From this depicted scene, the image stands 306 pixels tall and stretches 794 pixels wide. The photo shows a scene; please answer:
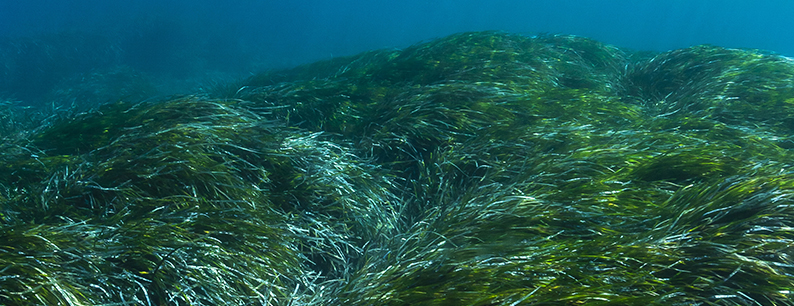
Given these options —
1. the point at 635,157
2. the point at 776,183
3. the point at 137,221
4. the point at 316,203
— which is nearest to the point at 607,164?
the point at 635,157

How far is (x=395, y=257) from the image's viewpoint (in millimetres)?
1796

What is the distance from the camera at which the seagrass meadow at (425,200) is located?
1312 mm

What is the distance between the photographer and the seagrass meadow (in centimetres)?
131

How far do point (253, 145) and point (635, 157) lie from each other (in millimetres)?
2123

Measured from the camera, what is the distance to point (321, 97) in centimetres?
381

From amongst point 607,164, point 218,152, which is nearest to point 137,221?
point 218,152

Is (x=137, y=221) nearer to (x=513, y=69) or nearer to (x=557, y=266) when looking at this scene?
(x=557, y=266)

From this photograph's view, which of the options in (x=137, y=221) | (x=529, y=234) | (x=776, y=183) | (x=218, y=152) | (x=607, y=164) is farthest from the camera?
(x=218, y=152)

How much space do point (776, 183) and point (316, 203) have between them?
6.36ft

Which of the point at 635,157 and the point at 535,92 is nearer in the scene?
the point at 635,157

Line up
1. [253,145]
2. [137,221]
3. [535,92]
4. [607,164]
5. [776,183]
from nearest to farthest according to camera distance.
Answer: [776,183]
[137,221]
[607,164]
[253,145]
[535,92]

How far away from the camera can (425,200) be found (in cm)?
244

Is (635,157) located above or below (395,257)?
above

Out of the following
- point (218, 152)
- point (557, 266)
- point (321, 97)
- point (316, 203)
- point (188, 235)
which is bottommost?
point (557, 266)
